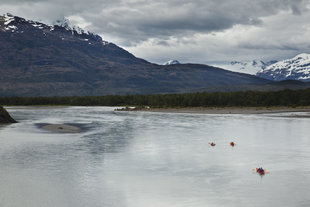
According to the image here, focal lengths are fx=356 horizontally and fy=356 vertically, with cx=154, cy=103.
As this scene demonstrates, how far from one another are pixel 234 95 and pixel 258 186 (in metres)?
123

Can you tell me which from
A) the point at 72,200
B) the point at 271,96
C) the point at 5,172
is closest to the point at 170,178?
the point at 72,200

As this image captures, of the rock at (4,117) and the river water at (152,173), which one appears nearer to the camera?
the river water at (152,173)

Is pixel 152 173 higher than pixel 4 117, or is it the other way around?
pixel 4 117

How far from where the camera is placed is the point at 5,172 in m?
26.3

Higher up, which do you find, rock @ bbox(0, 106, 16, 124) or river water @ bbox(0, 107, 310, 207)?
rock @ bbox(0, 106, 16, 124)

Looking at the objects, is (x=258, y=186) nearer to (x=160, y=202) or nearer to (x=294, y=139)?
(x=160, y=202)

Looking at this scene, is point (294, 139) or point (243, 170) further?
point (294, 139)

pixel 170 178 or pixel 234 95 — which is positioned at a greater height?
pixel 234 95

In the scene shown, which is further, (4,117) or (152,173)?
(4,117)

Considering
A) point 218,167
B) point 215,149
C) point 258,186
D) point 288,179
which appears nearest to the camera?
point 258,186

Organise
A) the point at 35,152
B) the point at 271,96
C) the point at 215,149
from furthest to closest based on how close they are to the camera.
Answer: the point at 271,96 < the point at 215,149 < the point at 35,152

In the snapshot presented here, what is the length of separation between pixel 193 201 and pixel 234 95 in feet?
416

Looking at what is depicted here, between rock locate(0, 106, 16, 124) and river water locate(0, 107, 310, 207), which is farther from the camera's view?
rock locate(0, 106, 16, 124)

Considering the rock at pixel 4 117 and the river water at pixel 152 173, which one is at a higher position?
the rock at pixel 4 117
